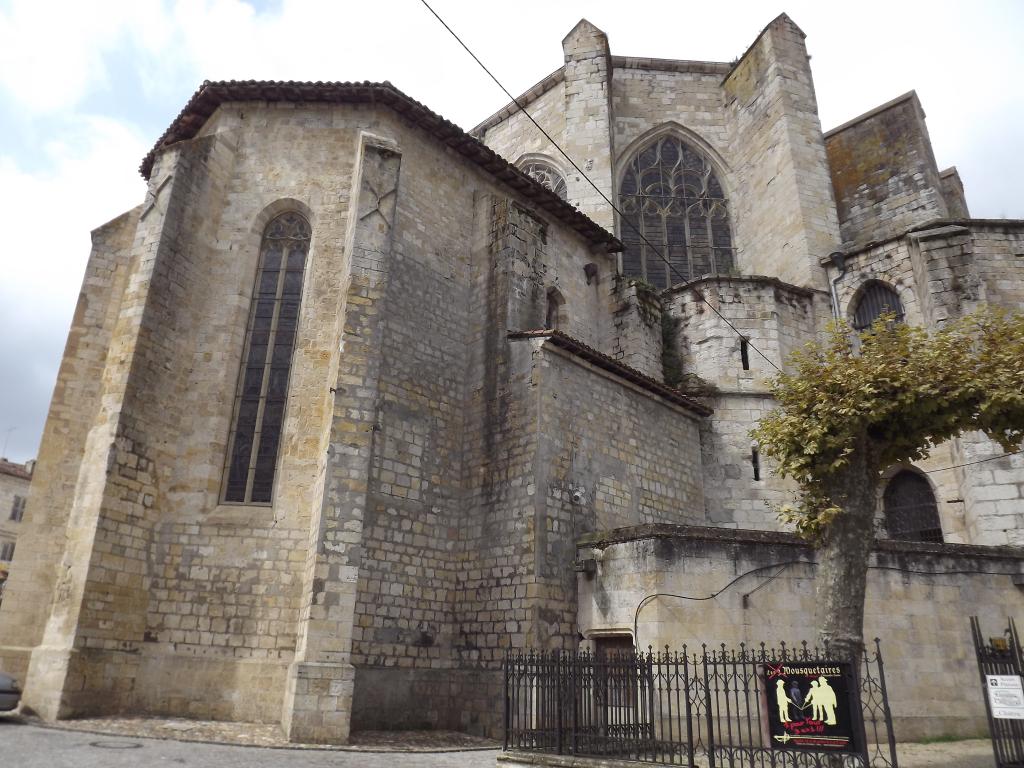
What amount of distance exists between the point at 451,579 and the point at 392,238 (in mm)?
5905

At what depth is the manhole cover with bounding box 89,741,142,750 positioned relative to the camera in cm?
765

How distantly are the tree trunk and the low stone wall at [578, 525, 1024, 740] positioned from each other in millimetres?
2033

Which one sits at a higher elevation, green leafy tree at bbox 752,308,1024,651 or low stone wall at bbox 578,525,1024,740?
green leafy tree at bbox 752,308,1024,651

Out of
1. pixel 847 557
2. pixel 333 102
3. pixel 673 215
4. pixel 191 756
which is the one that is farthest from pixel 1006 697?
pixel 673 215

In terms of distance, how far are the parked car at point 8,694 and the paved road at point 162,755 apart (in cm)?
43

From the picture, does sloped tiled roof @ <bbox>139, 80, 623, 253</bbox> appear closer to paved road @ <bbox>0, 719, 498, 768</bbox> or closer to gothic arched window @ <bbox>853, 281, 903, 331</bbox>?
gothic arched window @ <bbox>853, 281, 903, 331</bbox>

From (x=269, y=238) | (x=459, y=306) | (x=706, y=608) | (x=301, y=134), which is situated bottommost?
(x=706, y=608)

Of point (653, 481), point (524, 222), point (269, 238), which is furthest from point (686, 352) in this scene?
point (269, 238)

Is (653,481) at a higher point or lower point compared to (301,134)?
lower

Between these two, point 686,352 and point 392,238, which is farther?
point 686,352

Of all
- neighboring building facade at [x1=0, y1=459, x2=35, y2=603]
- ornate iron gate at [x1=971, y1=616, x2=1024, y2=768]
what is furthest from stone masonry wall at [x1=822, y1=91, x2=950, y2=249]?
neighboring building facade at [x1=0, y1=459, x2=35, y2=603]

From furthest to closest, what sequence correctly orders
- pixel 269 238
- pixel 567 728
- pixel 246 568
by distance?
1. pixel 269 238
2. pixel 246 568
3. pixel 567 728

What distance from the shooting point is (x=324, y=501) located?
33.3 feet

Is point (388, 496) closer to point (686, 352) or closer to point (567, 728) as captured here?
point (567, 728)
